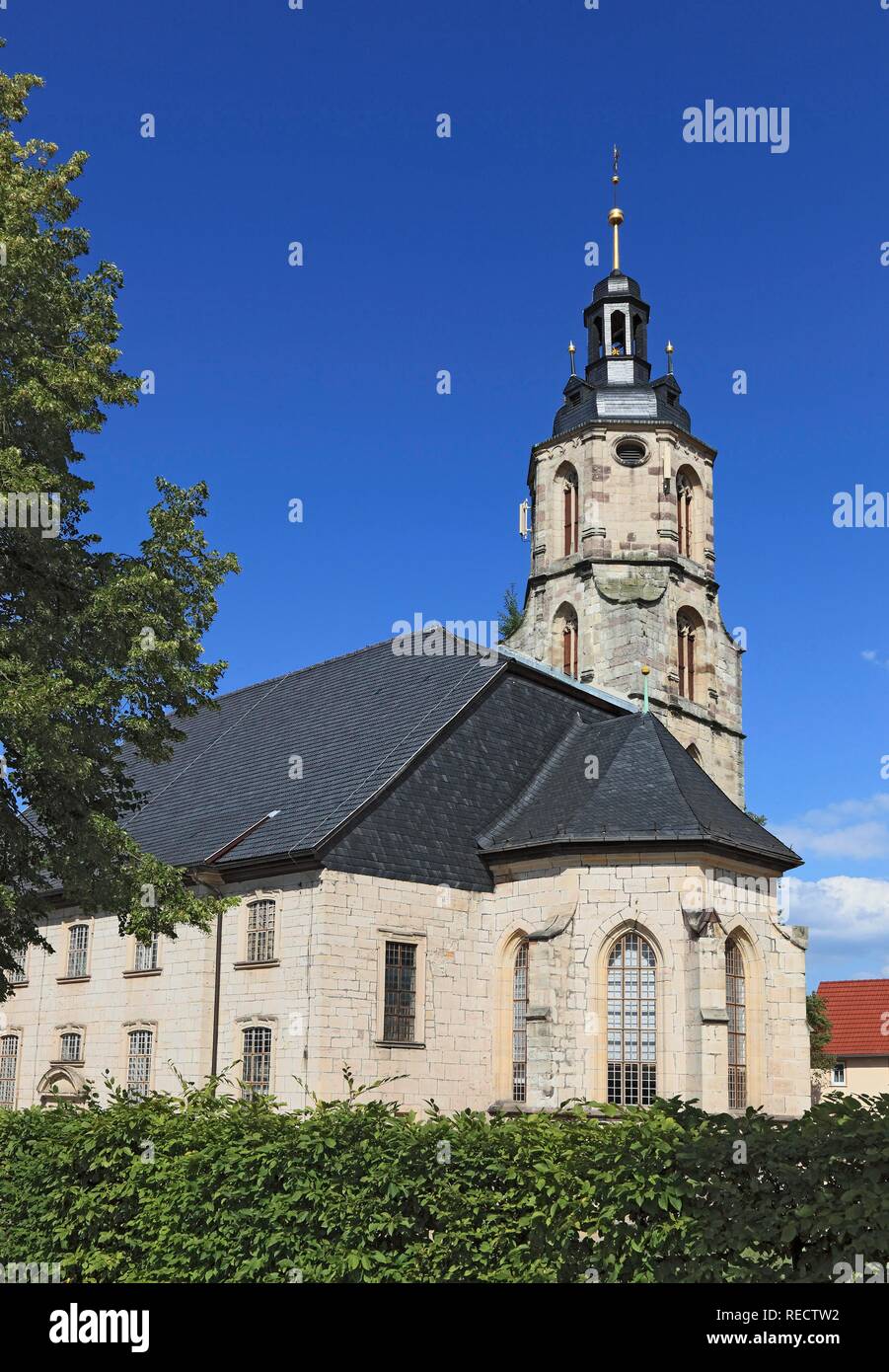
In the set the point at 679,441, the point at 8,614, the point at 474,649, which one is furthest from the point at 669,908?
the point at 679,441

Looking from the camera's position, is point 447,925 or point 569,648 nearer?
point 447,925

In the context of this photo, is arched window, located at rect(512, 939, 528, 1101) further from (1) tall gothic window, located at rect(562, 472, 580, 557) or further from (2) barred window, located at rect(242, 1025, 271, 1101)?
(1) tall gothic window, located at rect(562, 472, 580, 557)

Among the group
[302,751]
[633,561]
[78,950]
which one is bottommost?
[78,950]

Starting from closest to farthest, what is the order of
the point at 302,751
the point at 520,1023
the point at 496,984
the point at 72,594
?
the point at 72,594, the point at 520,1023, the point at 496,984, the point at 302,751

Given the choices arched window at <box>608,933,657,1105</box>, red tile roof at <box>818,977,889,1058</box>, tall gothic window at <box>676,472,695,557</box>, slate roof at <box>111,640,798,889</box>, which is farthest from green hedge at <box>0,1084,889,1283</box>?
red tile roof at <box>818,977,889,1058</box>

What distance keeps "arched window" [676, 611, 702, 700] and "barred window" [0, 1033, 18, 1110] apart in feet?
78.0

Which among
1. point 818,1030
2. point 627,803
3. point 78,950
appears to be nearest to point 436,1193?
point 627,803

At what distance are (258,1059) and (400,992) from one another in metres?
3.01

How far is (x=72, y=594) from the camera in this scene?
16500 millimetres

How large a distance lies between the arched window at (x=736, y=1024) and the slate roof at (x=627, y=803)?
2116 millimetres

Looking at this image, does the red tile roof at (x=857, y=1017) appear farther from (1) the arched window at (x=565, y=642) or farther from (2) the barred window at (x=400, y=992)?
(2) the barred window at (x=400, y=992)

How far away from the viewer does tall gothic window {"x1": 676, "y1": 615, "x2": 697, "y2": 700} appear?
43.1 metres

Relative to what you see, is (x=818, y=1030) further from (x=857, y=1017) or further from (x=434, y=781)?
(x=434, y=781)
